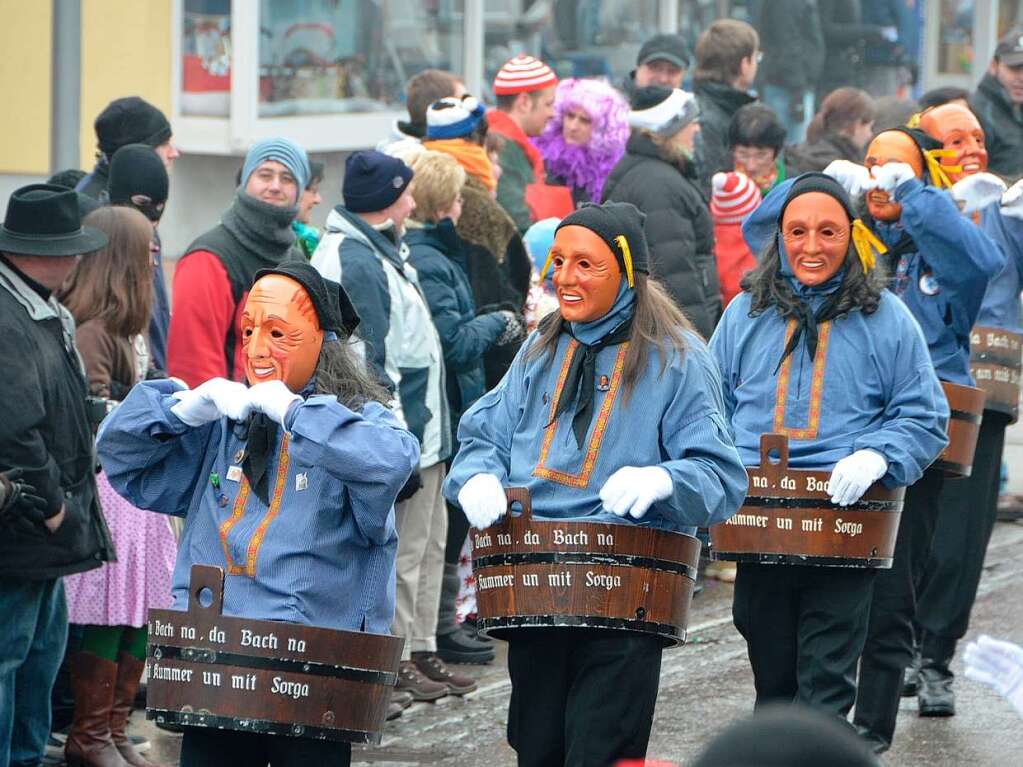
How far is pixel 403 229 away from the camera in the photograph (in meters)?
7.73

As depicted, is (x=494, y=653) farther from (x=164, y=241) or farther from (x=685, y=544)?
(x=164, y=241)

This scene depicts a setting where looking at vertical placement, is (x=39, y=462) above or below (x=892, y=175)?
below

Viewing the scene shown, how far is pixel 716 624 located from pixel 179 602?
4555 mm

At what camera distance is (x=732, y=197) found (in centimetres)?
985

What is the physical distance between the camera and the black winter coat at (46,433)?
5992 millimetres

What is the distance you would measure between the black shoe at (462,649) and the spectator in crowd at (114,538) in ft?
5.64

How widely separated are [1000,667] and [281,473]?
6.61ft

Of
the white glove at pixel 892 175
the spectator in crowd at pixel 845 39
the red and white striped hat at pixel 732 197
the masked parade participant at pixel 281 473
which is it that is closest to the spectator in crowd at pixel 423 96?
the red and white striped hat at pixel 732 197

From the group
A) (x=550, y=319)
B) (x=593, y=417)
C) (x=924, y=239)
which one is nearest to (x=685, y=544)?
(x=593, y=417)

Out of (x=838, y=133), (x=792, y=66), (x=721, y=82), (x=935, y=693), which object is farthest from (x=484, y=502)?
(x=792, y=66)

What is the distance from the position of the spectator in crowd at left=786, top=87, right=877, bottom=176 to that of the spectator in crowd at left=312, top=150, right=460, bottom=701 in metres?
3.75

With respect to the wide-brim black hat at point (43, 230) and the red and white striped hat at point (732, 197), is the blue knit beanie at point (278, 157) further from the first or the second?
the red and white striped hat at point (732, 197)

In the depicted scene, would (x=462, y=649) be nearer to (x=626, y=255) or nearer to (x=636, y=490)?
(x=626, y=255)

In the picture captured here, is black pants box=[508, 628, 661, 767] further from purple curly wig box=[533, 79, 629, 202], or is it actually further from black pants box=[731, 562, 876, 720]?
purple curly wig box=[533, 79, 629, 202]
